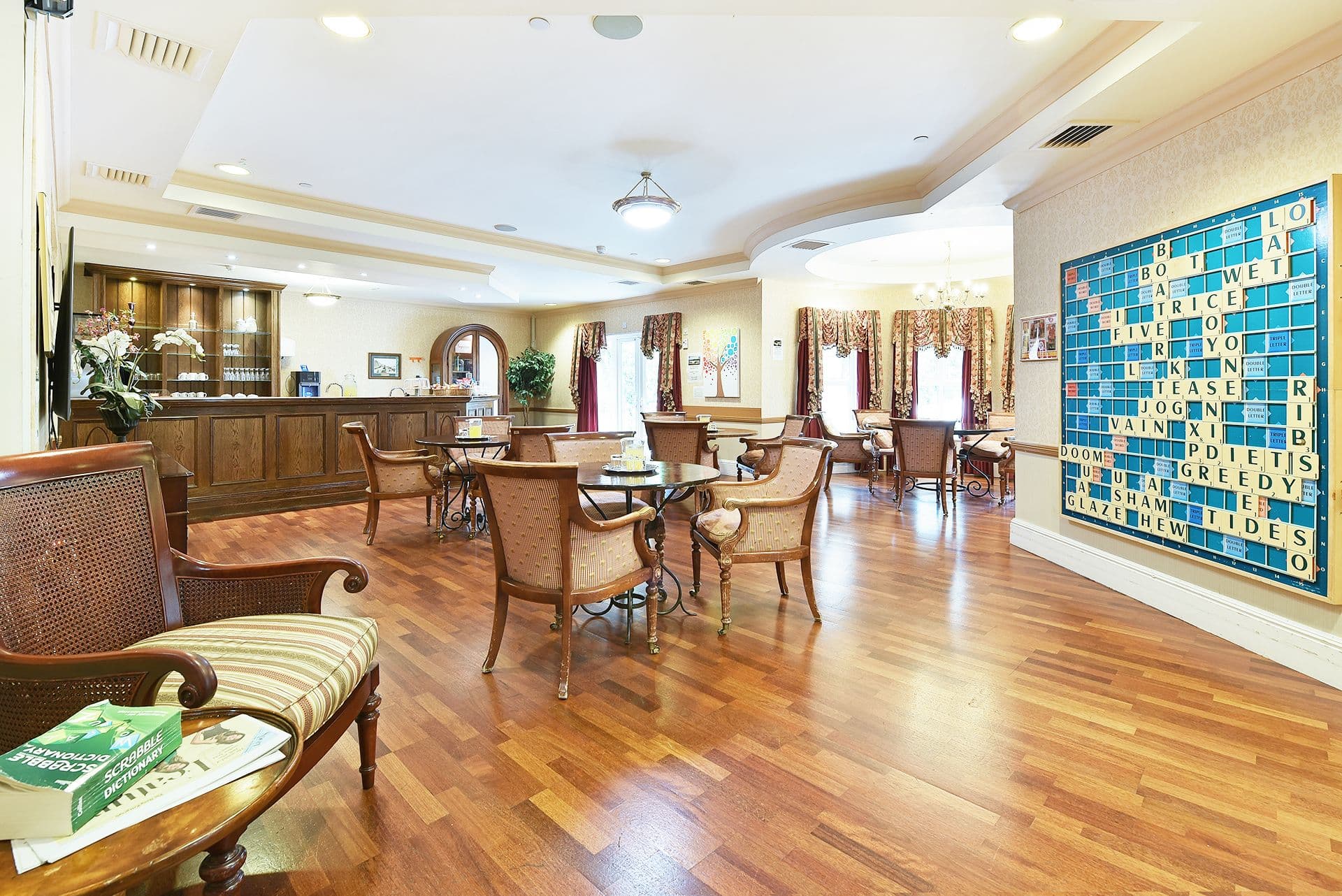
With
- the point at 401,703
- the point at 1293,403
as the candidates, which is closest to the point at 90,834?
the point at 401,703

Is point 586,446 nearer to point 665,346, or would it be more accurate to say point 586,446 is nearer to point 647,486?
point 647,486

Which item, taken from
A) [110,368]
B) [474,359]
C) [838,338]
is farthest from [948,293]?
[110,368]

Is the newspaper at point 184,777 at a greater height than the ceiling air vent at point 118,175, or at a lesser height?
lesser

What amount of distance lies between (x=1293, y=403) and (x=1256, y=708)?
54.0 inches

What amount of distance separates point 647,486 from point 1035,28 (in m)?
2.82

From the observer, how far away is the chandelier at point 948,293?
820 centimetres

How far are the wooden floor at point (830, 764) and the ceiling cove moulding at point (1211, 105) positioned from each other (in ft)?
8.67

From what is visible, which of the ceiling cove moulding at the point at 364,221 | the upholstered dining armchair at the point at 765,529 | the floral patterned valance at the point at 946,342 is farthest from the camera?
the floral patterned valance at the point at 946,342

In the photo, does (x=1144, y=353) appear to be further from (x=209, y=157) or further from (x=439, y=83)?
→ (x=209, y=157)

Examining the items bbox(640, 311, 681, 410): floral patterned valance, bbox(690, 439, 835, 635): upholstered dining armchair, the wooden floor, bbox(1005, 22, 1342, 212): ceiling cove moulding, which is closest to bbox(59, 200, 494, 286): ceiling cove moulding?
bbox(640, 311, 681, 410): floral patterned valance

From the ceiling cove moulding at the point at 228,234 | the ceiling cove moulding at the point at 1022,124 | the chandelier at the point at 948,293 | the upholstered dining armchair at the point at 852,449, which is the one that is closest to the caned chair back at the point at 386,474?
the ceiling cove moulding at the point at 228,234

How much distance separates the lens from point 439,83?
365cm

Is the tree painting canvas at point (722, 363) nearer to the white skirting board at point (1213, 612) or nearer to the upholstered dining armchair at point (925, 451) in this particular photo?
the upholstered dining armchair at point (925, 451)

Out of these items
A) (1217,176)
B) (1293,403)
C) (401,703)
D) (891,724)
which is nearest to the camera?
(891,724)
